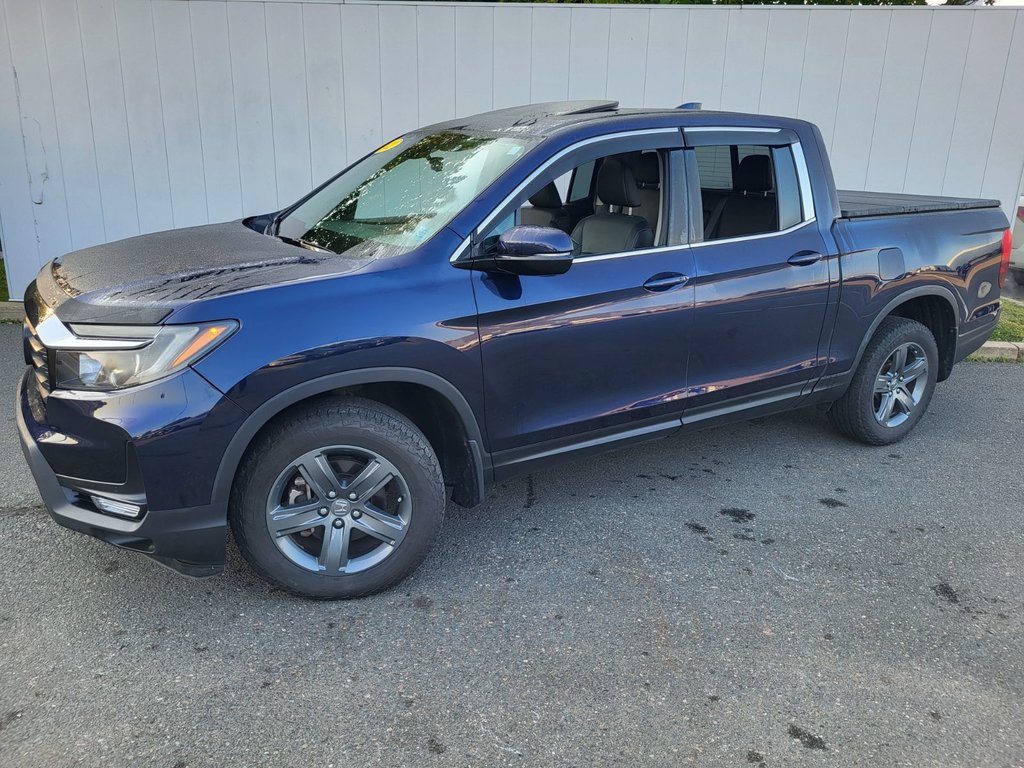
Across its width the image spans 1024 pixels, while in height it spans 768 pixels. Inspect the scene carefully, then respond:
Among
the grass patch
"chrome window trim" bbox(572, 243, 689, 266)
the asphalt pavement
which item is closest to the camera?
the asphalt pavement

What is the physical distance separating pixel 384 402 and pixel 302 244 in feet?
2.76

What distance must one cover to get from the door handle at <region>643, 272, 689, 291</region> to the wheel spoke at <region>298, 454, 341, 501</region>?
151 cm

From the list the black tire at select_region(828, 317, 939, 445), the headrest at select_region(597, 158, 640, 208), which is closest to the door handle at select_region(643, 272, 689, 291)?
the headrest at select_region(597, 158, 640, 208)

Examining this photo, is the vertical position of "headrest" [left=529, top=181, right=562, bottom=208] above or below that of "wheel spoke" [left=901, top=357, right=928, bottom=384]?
above

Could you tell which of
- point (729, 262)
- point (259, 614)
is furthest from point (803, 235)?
point (259, 614)

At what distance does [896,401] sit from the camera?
15.1 feet

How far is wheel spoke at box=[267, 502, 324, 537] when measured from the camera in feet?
9.26

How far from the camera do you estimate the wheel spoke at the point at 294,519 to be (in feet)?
9.26

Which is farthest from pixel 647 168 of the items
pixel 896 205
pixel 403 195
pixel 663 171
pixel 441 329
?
pixel 896 205

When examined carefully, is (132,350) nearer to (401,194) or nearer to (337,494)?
(337,494)

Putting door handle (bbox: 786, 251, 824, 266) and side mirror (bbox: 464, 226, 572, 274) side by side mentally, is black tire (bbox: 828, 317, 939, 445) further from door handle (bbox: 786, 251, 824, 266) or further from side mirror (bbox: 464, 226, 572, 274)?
side mirror (bbox: 464, 226, 572, 274)

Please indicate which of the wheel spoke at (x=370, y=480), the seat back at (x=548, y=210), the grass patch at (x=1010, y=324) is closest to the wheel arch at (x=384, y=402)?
the wheel spoke at (x=370, y=480)

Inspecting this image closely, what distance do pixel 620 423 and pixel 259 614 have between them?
165 centimetres

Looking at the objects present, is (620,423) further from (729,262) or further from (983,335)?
(983,335)
